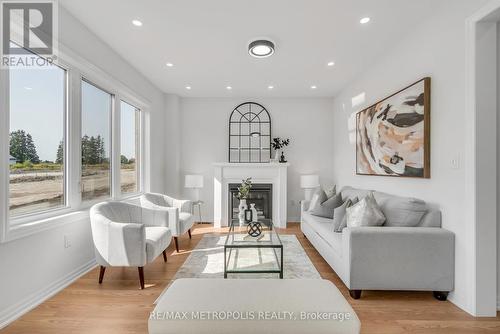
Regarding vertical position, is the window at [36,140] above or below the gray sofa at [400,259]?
above

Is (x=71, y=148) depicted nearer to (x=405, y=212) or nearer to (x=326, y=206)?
(x=326, y=206)

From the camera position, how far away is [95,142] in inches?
124

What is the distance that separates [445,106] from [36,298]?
4077mm

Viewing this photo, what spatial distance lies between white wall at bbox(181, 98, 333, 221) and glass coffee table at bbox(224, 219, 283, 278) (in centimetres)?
239

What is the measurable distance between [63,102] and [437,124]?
3.84 metres

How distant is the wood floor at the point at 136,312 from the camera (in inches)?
72.9

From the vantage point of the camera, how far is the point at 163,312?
50.9 inches

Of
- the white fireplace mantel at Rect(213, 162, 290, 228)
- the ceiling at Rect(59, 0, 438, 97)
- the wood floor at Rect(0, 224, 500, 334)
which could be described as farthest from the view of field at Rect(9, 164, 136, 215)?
the white fireplace mantel at Rect(213, 162, 290, 228)

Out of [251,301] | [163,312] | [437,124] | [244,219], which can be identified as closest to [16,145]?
[163,312]

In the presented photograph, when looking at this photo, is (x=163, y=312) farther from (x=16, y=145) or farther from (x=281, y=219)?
(x=281, y=219)

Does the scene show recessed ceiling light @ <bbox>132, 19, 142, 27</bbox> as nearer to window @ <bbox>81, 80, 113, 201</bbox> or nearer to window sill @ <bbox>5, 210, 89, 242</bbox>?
window @ <bbox>81, 80, 113, 201</bbox>

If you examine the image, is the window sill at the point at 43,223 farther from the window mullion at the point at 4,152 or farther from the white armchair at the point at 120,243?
the white armchair at the point at 120,243

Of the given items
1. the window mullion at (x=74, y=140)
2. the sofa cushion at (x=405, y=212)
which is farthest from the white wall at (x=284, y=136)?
the sofa cushion at (x=405, y=212)

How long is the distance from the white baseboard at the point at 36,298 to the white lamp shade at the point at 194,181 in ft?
7.77
